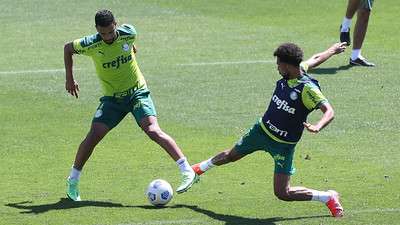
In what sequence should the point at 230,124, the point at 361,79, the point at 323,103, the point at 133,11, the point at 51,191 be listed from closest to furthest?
the point at 323,103 < the point at 51,191 < the point at 230,124 < the point at 361,79 < the point at 133,11

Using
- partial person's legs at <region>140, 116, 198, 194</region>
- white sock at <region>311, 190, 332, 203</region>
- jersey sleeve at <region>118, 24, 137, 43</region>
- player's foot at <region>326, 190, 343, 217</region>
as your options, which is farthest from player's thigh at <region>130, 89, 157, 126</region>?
player's foot at <region>326, 190, 343, 217</region>

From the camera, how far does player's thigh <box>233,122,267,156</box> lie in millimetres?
11500

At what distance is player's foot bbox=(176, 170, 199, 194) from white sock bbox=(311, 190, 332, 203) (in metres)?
1.48

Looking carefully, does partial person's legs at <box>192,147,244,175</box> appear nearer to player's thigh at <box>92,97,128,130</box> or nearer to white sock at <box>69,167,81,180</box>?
player's thigh at <box>92,97,128,130</box>

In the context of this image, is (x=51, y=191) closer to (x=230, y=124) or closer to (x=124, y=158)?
(x=124, y=158)

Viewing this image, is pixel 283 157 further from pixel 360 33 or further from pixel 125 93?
pixel 360 33

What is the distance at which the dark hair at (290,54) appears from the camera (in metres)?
11.0

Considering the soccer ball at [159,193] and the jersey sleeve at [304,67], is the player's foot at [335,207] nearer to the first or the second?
the jersey sleeve at [304,67]

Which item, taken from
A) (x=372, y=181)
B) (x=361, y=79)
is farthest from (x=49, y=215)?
(x=361, y=79)

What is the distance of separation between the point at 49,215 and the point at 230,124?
5097 mm

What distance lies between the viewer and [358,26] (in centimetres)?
1956

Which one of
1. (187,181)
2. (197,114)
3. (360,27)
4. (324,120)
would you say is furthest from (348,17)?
(324,120)

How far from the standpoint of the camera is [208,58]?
20172 mm

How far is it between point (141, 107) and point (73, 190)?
1267mm
